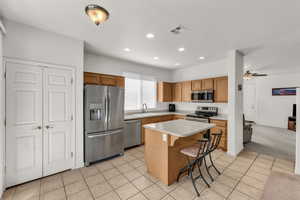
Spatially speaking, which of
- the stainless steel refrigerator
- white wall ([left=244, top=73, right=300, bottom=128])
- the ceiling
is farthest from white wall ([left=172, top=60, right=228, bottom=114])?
white wall ([left=244, top=73, right=300, bottom=128])

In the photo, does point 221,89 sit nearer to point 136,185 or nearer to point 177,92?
point 177,92

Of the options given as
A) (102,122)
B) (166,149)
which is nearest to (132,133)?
(102,122)

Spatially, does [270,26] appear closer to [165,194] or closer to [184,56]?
[184,56]

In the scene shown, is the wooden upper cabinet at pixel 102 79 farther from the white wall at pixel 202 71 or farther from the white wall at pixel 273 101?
the white wall at pixel 273 101

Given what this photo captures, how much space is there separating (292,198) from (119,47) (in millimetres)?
4258

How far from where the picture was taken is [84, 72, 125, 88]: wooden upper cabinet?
10.1ft

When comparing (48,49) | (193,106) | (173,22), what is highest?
(173,22)

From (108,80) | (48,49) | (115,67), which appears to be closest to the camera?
(48,49)

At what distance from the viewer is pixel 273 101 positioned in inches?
263

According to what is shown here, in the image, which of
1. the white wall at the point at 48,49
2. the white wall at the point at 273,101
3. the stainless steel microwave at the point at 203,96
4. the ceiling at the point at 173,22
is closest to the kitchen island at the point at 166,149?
the white wall at the point at 48,49

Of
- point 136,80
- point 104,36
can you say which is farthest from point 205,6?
point 136,80

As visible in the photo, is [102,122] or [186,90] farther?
[186,90]

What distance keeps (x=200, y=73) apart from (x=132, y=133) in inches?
134

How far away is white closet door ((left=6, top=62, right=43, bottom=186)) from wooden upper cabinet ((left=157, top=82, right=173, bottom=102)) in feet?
12.4
